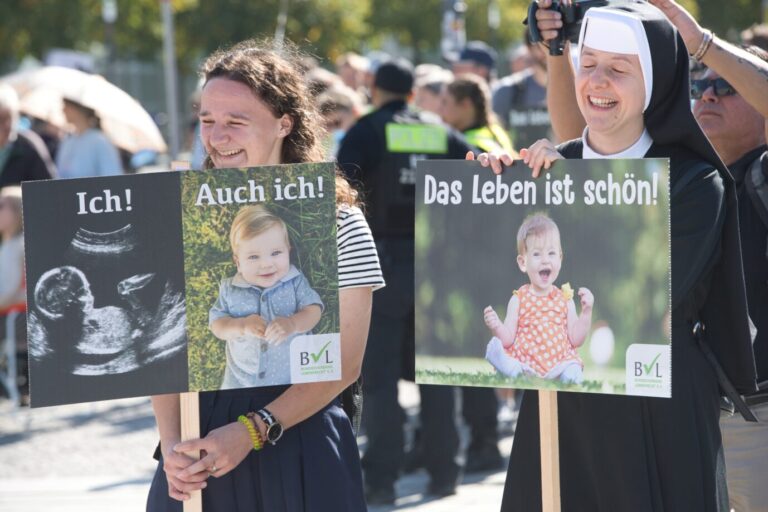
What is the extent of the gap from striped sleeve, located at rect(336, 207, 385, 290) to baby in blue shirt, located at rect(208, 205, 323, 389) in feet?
0.49

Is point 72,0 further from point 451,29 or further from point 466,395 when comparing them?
point 466,395

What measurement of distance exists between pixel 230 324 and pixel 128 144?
7135 mm

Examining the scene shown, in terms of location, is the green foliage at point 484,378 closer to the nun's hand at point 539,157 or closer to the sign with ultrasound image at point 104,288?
the nun's hand at point 539,157

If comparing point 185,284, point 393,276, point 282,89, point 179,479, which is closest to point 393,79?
point 393,276

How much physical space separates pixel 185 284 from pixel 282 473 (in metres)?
0.53

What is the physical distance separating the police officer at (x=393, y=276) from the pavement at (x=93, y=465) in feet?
0.72

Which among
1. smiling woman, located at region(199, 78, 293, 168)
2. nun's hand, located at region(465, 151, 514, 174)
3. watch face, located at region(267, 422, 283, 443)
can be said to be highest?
smiling woman, located at region(199, 78, 293, 168)

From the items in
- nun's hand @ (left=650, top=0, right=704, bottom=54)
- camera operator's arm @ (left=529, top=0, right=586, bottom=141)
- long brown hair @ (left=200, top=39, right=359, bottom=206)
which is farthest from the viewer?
camera operator's arm @ (left=529, top=0, right=586, bottom=141)

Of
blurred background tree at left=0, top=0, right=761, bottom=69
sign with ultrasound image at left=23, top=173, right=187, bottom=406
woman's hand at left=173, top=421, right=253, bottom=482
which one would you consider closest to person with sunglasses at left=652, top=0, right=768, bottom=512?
woman's hand at left=173, top=421, right=253, bottom=482

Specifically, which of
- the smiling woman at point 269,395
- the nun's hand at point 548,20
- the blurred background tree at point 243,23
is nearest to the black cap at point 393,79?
the nun's hand at point 548,20

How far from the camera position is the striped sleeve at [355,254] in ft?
9.62

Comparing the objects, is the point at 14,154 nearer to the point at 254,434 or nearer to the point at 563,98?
the point at 563,98

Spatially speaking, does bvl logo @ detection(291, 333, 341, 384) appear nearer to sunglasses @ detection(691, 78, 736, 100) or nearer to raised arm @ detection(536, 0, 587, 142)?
raised arm @ detection(536, 0, 587, 142)

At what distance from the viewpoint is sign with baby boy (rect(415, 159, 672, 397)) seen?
280 centimetres
